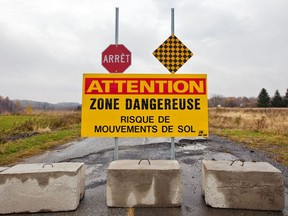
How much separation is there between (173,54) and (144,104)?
1.44 meters

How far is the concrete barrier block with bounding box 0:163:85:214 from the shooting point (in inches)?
175

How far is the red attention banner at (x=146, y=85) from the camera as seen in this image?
602 cm

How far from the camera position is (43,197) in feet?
14.7

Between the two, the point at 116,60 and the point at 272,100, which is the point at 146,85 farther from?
the point at 272,100

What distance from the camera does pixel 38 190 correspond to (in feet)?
14.7

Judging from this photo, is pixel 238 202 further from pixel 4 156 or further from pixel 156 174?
pixel 4 156

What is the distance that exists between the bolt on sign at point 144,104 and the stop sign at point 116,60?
1506 millimetres

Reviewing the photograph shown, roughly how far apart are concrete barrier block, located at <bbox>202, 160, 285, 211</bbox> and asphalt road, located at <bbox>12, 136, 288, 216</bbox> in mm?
117

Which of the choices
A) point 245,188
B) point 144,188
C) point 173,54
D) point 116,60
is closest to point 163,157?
point 116,60

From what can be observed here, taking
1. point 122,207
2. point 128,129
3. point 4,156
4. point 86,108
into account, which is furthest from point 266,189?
point 4,156

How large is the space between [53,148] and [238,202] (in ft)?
29.3

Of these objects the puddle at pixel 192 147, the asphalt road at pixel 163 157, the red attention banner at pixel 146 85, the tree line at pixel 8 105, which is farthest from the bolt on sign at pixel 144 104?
the tree line at pixel 8 105

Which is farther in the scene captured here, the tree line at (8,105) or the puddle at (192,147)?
the tree line at (8,105)

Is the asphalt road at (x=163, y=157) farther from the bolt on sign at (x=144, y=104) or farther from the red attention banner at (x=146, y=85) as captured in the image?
the red attention banner at (x=146, y=85)
